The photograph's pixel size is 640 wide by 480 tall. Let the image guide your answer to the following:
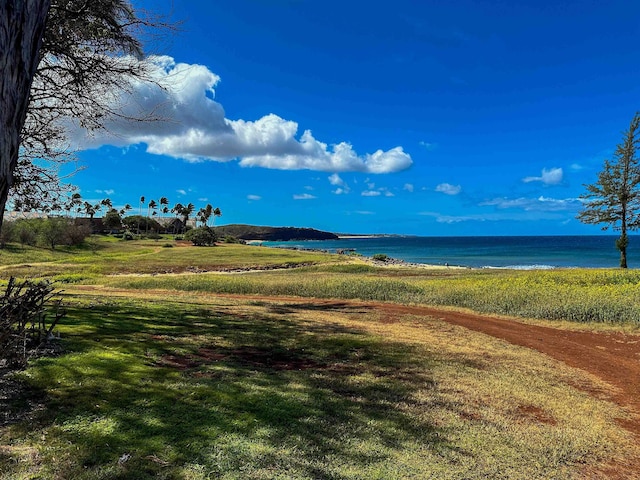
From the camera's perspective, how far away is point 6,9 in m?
2.17

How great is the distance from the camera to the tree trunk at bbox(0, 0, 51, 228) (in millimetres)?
2188

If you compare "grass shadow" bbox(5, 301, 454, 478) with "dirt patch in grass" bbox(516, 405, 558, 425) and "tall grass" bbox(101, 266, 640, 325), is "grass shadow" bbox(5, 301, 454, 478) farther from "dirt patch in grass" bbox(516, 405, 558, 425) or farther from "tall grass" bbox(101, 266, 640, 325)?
"tall grass" bbox(101, 266, 640, 325)

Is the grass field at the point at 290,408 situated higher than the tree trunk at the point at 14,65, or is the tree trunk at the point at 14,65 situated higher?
the tree trunk at the point at 14,65

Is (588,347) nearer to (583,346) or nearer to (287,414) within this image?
(583,346)

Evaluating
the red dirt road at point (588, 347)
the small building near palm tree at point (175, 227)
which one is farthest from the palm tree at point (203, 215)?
the red dirt road at point (588, 347)

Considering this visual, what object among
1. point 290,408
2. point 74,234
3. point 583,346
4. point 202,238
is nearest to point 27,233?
point 74,234

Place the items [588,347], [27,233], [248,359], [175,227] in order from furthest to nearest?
[175,227] < [27,233] < [588,347] < [248,359]

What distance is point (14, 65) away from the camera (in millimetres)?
2270

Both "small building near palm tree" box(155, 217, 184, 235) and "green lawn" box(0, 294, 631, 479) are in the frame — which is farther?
"small building near palm tree" box(155, 217, 184, 235)

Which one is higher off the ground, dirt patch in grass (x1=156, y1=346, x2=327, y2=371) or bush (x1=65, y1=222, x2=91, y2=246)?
bush (x1=65, y1=222, x2=91, y2=246)

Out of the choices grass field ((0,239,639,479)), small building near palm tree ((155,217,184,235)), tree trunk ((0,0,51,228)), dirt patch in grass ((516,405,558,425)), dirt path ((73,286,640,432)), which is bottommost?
dirt path ((73,286,640,432))

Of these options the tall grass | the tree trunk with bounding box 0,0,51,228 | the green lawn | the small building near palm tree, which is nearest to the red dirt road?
the green lawn

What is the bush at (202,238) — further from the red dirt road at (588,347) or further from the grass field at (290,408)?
the grass field at (290,408)

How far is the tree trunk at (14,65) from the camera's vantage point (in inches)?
86.1
